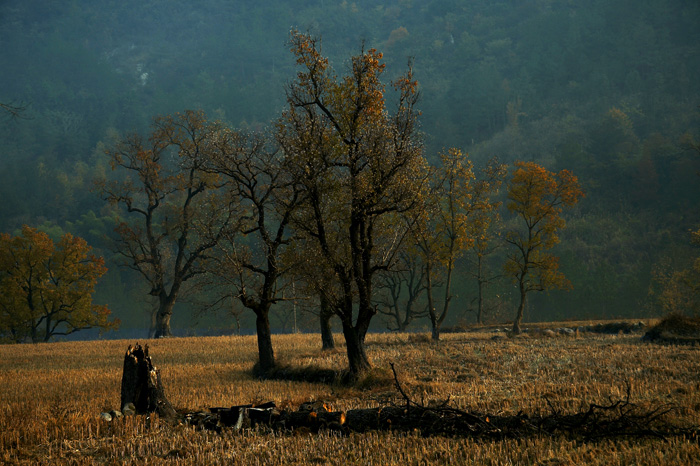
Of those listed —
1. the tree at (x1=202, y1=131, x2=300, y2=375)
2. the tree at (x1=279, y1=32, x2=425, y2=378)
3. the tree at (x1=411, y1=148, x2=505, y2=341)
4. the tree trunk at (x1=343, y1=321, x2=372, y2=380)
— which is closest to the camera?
the tree trunk at (x1=343, y1=321, x2=372, y2=380)

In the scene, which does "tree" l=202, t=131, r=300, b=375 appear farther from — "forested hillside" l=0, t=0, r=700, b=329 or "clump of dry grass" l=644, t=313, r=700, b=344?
"forested hillside" l=0, t=0, r=700, b=329

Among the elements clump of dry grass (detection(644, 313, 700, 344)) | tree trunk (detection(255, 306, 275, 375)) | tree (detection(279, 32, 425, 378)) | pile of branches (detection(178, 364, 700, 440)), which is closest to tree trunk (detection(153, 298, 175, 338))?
tree trunk (detection(255, 306, 275, 375))

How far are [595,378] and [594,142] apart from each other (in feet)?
327

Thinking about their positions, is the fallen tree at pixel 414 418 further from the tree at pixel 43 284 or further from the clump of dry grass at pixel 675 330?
the tree at pixel 43 284

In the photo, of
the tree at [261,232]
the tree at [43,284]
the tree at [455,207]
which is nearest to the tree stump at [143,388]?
the tree at [261,232]

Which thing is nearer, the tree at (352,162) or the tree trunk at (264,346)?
the tree at (352,162)

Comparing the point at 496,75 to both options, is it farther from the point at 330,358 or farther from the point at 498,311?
the point at 330,358

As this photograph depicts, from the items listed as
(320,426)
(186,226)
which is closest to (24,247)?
(186,226)

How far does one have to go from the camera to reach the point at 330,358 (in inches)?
877

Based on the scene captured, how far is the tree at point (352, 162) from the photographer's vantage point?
57.2ft

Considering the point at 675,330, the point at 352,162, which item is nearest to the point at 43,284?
the point at 352,162

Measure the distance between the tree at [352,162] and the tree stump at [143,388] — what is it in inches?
272

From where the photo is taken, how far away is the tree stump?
38.1ft

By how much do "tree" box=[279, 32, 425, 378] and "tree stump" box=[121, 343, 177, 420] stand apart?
6912 mm
